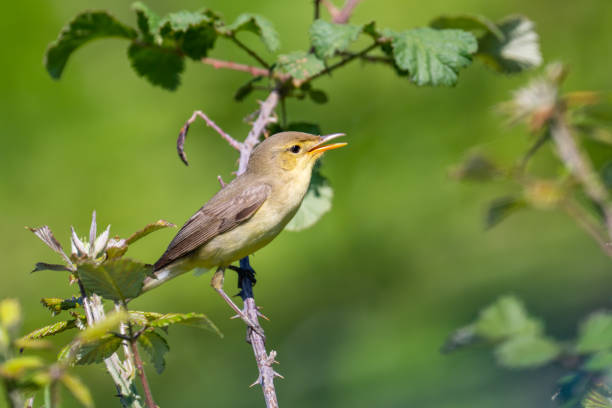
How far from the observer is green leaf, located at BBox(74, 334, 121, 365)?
1.28 m

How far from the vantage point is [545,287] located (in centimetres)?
460

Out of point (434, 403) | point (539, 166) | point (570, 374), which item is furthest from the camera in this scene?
point (539, 166)

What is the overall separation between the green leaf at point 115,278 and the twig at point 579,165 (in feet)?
2.91

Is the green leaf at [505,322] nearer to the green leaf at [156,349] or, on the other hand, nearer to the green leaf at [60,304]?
the green leaf at [156,349]

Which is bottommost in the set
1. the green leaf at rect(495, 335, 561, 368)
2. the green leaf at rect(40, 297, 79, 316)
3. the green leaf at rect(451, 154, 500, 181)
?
the green leaf at rect(495, 335, 561, 368)

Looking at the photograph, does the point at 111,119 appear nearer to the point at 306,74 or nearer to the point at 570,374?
the point at 306,74

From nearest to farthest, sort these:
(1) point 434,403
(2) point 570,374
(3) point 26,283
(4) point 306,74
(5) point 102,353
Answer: (2) point 570,374
(5) point 102,353
(4) point 306,74
(1) point 434,403
(3) point 26,283

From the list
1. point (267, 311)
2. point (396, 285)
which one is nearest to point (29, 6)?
point (267, 311)

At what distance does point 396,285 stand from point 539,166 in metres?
1.31

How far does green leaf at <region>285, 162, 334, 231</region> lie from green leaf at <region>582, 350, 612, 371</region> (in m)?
2.10

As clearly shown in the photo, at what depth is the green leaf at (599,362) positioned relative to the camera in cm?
90

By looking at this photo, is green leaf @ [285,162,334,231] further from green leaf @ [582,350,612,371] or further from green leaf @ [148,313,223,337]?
green leaf @ [582,350,612,371]

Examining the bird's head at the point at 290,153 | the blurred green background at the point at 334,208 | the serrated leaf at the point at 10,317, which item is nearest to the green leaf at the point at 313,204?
the bird's head at the point at 290,153

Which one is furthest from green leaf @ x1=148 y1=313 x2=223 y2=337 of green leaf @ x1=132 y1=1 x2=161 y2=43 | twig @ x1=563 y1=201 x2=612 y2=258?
green leaf @ x1=132 y1=1 x2=161 y2=43
